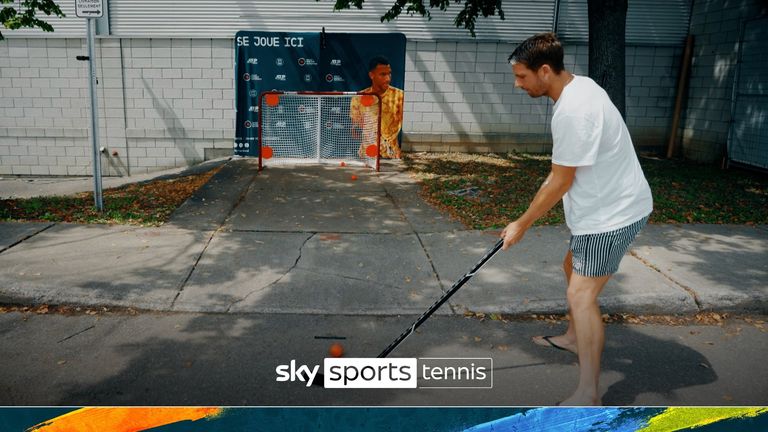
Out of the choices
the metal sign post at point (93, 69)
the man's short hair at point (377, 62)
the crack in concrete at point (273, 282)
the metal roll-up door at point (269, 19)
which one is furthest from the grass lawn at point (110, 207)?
the metal roll-up door at point (269, 19)

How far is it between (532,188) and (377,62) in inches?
173

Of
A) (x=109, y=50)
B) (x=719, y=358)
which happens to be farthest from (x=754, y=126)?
(x=109, y=50)

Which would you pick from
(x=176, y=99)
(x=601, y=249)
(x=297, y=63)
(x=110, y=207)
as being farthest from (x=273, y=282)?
(x=176, y=99)

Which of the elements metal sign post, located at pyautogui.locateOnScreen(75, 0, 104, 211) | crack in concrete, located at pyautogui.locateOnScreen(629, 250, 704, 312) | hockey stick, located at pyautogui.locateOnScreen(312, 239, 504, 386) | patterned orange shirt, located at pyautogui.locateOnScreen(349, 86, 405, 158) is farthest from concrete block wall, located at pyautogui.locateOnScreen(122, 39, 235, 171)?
hockey stick, located at pyautogui.locateOnScreen(312, 239, 504, 386)

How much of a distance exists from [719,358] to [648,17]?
1087cm

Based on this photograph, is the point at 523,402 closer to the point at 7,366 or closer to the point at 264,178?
the point at 7,366

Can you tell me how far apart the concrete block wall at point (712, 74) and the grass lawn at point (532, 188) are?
75cm

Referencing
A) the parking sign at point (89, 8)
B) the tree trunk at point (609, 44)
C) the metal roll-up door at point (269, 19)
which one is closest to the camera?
the parking sign at point (89, 8)

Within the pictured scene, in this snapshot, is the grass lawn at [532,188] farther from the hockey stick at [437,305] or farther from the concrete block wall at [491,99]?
the hockey stick at [437,305]

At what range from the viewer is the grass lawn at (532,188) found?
7.37 metres

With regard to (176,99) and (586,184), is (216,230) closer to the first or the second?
(586,184)

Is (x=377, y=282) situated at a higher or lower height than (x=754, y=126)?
lower

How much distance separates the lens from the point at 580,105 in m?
2.89

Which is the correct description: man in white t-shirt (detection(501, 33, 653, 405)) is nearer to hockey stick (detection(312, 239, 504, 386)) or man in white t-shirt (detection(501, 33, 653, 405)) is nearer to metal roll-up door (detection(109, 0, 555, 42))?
hockey stick (detection(312, 239, 504, 386))
